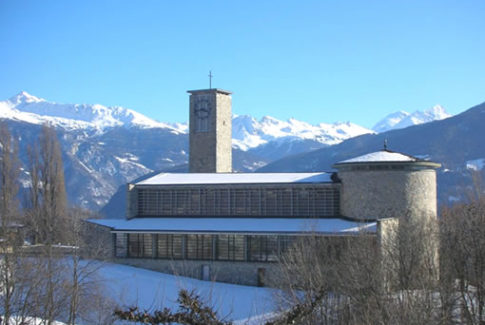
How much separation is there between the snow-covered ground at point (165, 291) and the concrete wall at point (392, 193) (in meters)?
8.85

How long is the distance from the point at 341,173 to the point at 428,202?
6.20 meters

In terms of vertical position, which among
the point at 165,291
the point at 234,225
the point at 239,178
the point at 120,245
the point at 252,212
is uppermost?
the point at 239,178

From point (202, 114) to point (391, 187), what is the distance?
29915mm

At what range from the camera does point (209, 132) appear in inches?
2589

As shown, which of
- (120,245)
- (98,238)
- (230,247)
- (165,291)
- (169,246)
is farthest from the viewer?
(98,238)

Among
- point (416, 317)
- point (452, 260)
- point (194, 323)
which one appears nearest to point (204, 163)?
point (452, 260)

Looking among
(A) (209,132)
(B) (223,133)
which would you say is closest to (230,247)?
(A) (209,132)

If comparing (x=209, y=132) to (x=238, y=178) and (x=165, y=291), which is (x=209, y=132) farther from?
(x=165, y=291)

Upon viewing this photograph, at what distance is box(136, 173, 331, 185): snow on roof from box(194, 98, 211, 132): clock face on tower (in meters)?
14.4

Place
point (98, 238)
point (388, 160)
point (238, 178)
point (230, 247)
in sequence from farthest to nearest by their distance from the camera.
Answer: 1. point (238, 178)
2. point (98, 238)
3. point (230, 247)
4. point (388, 160)

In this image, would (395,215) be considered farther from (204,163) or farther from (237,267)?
(204,163)

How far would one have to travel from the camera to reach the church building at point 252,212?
41344mm

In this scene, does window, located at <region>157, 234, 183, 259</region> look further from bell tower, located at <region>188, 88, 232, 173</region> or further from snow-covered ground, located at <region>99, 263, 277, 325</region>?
bell tower, located at <region>188, 88, 232, 173</region>

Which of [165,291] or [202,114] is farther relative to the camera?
[202,114]
